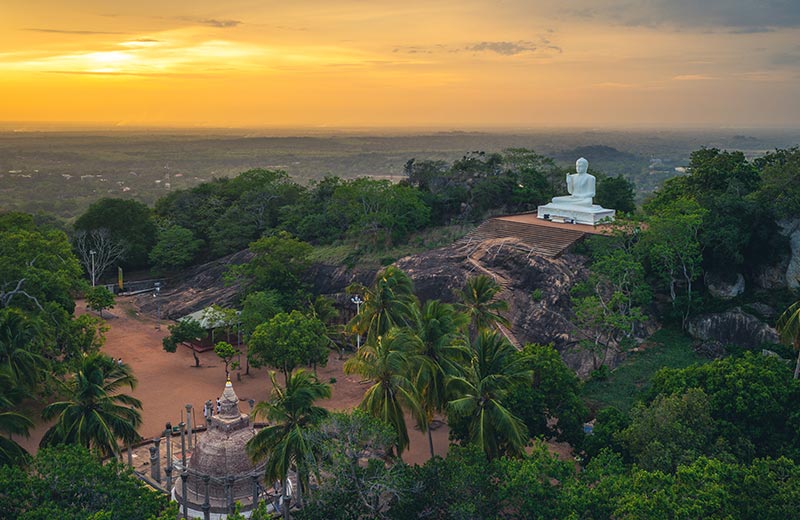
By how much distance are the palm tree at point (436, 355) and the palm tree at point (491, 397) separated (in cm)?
89

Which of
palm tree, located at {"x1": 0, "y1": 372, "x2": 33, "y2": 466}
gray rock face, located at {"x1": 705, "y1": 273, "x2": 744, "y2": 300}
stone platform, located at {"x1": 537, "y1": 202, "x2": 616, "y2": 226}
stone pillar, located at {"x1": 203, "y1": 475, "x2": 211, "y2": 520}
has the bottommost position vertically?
stone pillar, located at {"x1": 203, "y1": 475, "x2": 211, "y2": 520}

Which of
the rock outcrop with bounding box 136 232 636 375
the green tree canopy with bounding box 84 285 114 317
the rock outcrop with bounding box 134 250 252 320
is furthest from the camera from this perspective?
the rock outcrop with bounding box 134 250 252 320

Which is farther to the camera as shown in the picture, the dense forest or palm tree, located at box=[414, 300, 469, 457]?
palm tree, located at box=[414, 300, 469, 457]

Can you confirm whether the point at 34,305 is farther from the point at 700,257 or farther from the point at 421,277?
the point at 700,257

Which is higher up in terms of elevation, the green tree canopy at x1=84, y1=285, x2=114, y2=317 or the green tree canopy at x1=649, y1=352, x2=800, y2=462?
the green tree canopy at x1=649, y1=352, x2=800, y2=462

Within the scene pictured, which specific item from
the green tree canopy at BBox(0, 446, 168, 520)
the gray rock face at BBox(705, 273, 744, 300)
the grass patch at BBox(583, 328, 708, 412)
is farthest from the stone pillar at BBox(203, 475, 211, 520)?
the gray rock face at BBox(705, 273, 744, 300)

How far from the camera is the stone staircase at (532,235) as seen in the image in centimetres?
3834

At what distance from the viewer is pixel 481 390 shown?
2077 cm

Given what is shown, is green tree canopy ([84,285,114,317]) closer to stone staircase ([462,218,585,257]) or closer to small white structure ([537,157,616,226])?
stone staircase ([462,218,585,257])

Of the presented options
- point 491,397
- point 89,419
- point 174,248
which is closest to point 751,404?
point 491,397

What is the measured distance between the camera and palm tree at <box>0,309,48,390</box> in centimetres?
2411

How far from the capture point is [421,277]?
1537 inches

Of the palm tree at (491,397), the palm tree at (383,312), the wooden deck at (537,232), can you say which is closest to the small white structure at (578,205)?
the wooden deck at (537,232)

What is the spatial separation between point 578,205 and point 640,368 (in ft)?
47.5
